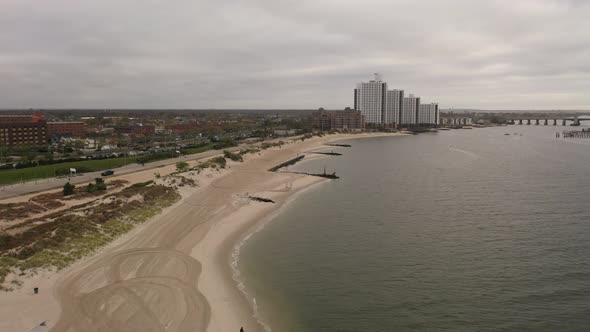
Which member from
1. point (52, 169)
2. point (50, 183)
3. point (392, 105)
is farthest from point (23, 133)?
point (392, 105)

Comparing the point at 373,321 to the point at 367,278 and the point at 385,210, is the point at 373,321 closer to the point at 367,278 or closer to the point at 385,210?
the point at 367,278

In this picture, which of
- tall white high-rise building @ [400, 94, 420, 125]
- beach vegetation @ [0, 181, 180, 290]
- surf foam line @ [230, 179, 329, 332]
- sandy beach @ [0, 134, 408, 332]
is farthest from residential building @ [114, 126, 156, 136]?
tall white high-rise building @ [400, 94, 420, 125]

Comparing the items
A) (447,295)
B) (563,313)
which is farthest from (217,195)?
(563,313)

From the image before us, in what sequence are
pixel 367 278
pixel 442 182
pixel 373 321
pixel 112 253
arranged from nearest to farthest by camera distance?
pixel 373 321 → pixel 367 278 → pixel 112 253 → pixel 442 182

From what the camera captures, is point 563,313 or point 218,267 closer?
point 563,313

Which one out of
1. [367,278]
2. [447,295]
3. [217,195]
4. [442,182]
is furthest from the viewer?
[442,182]

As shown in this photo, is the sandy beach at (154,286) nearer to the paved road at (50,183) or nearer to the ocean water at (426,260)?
the ocean water at (426,260)
